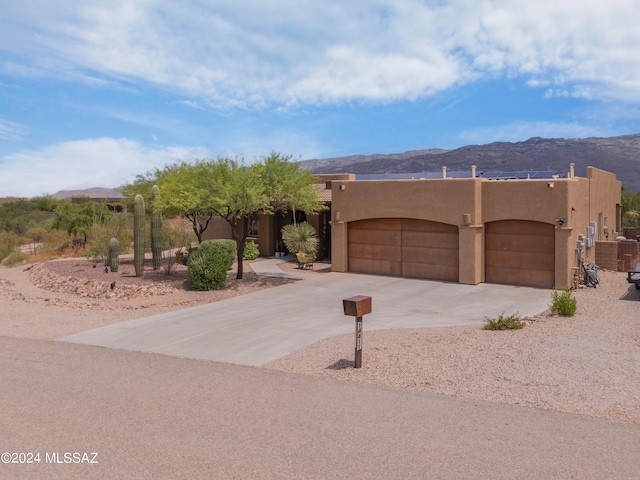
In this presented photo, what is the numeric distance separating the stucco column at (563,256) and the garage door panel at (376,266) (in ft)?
18.2

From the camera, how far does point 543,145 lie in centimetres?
12800

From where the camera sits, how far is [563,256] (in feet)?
59.5

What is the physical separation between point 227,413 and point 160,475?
1747 millimetres

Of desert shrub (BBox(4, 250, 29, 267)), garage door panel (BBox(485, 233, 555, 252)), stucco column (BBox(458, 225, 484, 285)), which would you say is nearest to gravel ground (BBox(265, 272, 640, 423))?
garage door panel (BBox(485, 233, 555, 252))

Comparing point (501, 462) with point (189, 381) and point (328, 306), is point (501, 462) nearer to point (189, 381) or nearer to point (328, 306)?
point (189, 381)

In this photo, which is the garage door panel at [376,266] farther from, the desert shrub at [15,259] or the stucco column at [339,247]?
the desert shrub at [15,259]

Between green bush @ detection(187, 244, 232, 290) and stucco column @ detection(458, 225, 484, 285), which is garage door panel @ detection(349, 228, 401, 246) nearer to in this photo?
stucco column @ detection(458, 225, 484, 285)

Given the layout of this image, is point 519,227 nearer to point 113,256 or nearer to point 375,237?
point 375,237

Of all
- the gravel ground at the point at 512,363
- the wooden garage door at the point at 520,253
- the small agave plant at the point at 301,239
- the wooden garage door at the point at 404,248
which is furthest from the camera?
the small agave plant at the point at 301,239

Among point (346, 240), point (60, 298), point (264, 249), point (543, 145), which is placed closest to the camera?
point (60, 298)

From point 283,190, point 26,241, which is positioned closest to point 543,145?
point 26,241

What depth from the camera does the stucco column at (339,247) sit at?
22.9m

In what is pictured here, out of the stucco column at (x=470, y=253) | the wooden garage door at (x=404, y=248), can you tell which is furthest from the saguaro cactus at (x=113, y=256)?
the stucco column at (x=470, y=253)

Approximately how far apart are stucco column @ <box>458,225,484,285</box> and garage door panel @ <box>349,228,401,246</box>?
8.68ft
